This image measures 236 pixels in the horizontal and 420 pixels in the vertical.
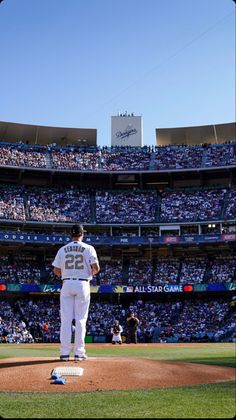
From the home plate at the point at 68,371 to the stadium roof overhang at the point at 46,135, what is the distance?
50821 millimetres

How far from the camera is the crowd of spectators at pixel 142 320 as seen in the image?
40.5 meters

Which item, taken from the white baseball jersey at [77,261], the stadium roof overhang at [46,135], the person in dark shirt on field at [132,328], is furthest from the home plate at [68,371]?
the stadium roof overhang at [46,135]

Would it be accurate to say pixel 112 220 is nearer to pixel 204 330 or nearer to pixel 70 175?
pixel 70 175

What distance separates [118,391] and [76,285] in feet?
6.79

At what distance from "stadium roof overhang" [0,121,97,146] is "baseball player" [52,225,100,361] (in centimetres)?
4969

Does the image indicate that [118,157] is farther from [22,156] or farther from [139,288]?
[139,288]

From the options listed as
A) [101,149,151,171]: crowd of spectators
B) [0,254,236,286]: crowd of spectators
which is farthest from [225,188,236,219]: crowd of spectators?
[101,149,151,171]: crowd of spectators

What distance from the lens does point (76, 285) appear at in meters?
9.24

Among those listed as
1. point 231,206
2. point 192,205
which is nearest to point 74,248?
point 231,206

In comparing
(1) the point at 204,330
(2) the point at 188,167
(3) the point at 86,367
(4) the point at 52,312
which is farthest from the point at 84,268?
(2) the point at 188,167

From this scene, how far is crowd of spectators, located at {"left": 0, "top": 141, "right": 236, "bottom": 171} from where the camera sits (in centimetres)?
5447

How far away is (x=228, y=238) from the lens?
4731cm

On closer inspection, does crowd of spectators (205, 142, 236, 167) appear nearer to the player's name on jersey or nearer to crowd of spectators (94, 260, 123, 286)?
crowd of spectators (94, 260, 123, 286)

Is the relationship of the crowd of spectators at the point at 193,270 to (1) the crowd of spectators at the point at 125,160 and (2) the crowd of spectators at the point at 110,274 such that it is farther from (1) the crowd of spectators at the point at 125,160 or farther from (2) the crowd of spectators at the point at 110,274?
(1) the crowd of spectators at the point at 125,160
